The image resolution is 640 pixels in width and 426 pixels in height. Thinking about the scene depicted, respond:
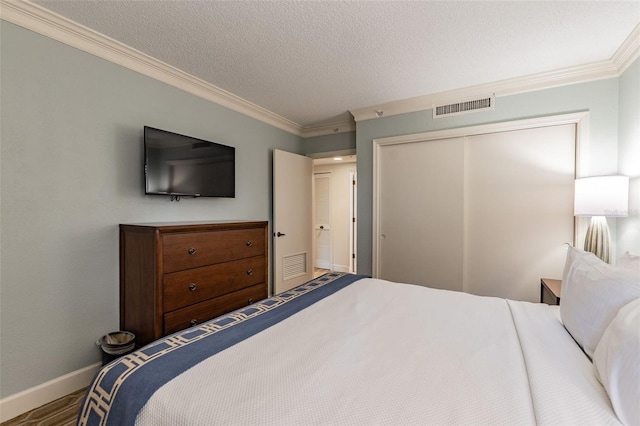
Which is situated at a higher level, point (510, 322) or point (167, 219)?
point (167, 219)

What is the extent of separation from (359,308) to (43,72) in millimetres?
2529

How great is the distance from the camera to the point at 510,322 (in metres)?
1.48

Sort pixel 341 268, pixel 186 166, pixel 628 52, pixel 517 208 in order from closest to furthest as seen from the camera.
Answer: pixel 628 52
pixel 186 166
pixel 517 208
pixel 341 268

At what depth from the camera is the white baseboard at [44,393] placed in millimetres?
1746

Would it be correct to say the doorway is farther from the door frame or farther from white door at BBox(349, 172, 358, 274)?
the door frame

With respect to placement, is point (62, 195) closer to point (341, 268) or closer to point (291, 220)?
point (291, 220)

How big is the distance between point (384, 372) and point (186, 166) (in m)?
2.35

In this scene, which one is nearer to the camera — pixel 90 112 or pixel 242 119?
pixel 90 112

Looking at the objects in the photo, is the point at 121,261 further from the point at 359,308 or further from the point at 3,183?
the point at 359,308

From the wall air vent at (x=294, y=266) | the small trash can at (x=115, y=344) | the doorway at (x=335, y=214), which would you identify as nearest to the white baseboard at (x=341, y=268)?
the doorway at (x=335, y=214)

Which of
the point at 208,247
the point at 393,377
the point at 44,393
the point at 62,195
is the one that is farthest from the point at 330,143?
the point at 44,393

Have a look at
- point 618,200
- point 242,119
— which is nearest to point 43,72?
point 242,119

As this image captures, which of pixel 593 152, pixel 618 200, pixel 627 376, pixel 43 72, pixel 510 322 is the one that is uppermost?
pixel 43 72

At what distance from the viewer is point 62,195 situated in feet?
6.45
